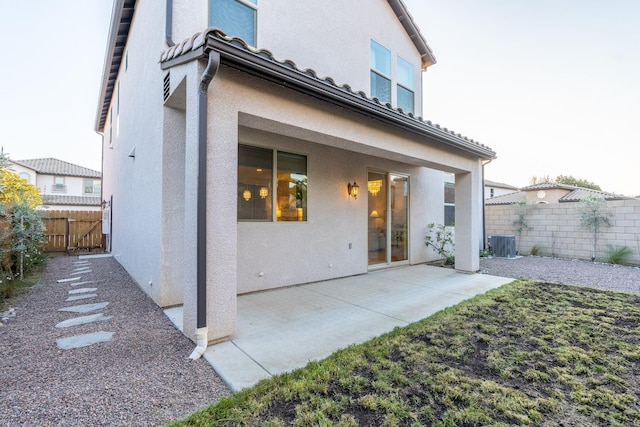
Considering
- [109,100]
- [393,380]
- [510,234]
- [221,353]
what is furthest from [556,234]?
[109,100]

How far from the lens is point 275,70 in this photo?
11.4 ft

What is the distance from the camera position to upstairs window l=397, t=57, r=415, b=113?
9195mm

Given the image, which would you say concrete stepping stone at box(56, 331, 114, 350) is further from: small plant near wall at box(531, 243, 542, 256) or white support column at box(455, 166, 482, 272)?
small plant near wall at box(531, 243, 542, 256)

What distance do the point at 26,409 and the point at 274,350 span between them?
6.81ft

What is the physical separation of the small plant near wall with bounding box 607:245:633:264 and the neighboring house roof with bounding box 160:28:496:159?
9.60 metres

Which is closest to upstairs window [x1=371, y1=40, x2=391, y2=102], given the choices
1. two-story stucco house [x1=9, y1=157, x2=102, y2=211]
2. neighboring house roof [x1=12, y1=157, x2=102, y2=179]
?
two-story stucco house [x1=9, y1=157, x2=102, y2=211]

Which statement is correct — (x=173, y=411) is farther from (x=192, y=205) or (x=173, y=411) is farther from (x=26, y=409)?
(x=192, y=205)

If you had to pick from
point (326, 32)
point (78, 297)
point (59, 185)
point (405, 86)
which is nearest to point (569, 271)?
point (405, 86)

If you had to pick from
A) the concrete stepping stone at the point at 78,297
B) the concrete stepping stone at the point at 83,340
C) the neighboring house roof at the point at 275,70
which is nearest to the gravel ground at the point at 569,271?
the neighboring house roof at the point at 275,70

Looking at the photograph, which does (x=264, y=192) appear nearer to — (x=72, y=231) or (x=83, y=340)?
(x=83, y=340)

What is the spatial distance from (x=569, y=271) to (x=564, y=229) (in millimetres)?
3530

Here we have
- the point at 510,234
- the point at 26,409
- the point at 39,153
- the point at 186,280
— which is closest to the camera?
the point at 26,409

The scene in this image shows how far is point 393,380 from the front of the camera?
106 inches

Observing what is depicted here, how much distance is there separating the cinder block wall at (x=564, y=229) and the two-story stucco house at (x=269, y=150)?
4436 mm
